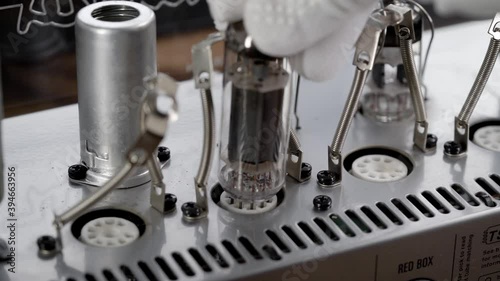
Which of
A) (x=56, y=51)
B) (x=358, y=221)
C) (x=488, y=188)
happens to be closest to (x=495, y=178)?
(x=488, y=188)

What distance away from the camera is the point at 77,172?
65 cm

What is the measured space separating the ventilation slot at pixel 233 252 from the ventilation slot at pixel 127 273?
0.06 metres

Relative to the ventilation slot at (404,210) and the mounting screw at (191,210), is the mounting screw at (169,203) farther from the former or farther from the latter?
the ventilation slot at (404,210)

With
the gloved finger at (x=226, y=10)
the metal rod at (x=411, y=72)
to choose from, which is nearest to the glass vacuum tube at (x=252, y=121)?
the gloved finger at (x=226, y=10)

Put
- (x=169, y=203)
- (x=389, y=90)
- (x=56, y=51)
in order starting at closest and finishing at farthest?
(x=169, y=203) < (x=389, y=90) < (x=56, y=51)

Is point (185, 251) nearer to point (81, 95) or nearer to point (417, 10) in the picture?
point (81, 95)

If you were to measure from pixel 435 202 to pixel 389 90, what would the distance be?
0.14 m

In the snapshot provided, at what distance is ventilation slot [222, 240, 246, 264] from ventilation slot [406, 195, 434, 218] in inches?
5.1

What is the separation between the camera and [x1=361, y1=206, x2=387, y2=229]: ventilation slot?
619mm

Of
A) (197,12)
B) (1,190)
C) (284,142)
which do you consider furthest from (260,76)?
(197,12)

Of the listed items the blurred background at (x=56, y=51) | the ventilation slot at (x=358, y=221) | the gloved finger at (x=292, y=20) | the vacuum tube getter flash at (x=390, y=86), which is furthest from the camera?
the blurred background at (x=56, y=51)

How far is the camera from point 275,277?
0.58 m

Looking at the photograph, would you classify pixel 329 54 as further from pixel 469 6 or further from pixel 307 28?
pixel 469 6

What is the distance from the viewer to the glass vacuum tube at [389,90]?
2.38ft
